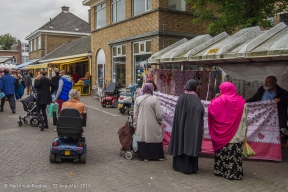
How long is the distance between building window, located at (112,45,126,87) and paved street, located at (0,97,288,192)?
36.7ft

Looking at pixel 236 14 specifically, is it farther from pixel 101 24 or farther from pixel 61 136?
pixel 101 24

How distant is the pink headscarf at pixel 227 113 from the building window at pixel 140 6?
12.0 m

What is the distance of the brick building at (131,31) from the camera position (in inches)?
630

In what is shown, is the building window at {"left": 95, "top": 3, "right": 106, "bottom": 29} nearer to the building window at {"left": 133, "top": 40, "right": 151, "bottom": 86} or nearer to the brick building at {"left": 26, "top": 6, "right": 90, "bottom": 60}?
the building window at {"left": 133, "top": 40, "right": 151, "bottom": 86}

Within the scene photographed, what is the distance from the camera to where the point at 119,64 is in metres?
19.8

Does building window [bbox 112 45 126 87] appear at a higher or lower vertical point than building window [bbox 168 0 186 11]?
lower

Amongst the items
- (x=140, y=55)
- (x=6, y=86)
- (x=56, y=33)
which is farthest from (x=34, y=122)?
(x=56, y=33)

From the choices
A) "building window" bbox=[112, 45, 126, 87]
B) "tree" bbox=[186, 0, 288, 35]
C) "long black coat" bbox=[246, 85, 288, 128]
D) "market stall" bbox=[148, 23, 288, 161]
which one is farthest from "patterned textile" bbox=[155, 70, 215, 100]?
"building window" bbox=[112, 45, 126, 87]

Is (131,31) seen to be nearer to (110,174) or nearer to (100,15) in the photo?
(100,15)

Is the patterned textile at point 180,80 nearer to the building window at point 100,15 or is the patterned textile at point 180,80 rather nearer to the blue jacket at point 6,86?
the blue jacket at point 6,86

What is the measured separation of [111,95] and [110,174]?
1030cm

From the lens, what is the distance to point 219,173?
19.2 feet

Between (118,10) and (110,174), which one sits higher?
(118,10)

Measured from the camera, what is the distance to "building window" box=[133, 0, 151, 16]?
1681 cm
